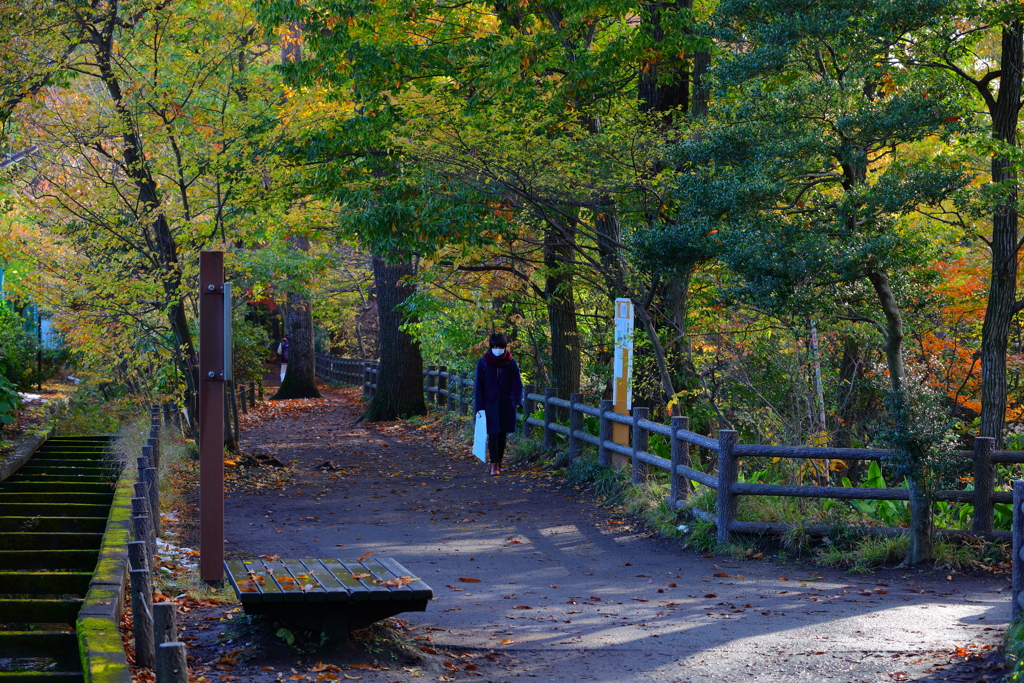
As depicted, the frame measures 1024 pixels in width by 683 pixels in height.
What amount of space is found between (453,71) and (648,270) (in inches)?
198

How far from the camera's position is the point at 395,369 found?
22438 millimetres

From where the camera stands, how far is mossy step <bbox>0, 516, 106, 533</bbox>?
8.73 m

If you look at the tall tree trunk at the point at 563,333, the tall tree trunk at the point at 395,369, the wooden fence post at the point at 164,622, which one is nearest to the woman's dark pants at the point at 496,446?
the tall tree trunk at the point at 563,333

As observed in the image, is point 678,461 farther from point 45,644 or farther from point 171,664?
point 171,664

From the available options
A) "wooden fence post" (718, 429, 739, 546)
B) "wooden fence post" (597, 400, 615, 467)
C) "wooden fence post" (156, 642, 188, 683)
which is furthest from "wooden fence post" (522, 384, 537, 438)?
"wooden fence post" (156, 642, 188, 683)

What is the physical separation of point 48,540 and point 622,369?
7.15 m

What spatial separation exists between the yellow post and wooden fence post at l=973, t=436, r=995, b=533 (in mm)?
4488

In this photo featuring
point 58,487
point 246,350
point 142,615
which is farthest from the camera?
point 246,350

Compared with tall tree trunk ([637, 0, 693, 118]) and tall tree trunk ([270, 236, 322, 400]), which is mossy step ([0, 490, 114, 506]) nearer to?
tall tree trunk ([637, 0, 693, 118])

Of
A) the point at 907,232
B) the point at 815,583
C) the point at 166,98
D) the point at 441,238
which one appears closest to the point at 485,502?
the point at 441,238

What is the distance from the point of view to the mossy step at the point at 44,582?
23.2 ft

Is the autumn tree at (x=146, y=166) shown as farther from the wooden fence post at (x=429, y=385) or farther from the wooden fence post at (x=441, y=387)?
the wooden fence post at (x=429, y=385)

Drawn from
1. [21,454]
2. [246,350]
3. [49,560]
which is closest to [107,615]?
[49,560]

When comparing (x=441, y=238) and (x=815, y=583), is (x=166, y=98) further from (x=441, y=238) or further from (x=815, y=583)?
(x=815, y=583)
